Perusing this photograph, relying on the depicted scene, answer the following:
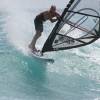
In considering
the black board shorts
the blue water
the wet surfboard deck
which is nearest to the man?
the black board shorts

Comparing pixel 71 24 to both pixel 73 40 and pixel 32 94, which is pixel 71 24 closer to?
pixel 73 40

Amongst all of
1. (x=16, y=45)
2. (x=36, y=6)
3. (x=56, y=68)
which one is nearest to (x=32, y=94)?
(x=56, y=68)

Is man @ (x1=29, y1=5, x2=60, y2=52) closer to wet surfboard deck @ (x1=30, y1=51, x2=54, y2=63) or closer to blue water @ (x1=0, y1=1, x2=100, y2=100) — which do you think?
wet surfboard deck @ (x1=30, y1=51, x2=54, y2=63)

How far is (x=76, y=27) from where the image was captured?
447 inches

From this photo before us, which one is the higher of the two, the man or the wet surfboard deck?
the man

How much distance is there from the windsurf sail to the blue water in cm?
59

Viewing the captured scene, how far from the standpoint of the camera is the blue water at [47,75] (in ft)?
33.2

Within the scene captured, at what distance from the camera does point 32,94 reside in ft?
32.8

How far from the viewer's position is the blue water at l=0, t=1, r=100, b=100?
1013cm

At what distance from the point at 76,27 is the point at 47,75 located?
137cm

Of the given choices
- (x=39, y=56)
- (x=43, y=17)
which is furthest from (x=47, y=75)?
(x=43, y=17)

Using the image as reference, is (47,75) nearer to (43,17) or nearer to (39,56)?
(39,56)

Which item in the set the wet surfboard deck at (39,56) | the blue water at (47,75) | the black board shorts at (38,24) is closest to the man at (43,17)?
the black board shorts at (38,24)

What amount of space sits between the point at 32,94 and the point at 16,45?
3180 mm
